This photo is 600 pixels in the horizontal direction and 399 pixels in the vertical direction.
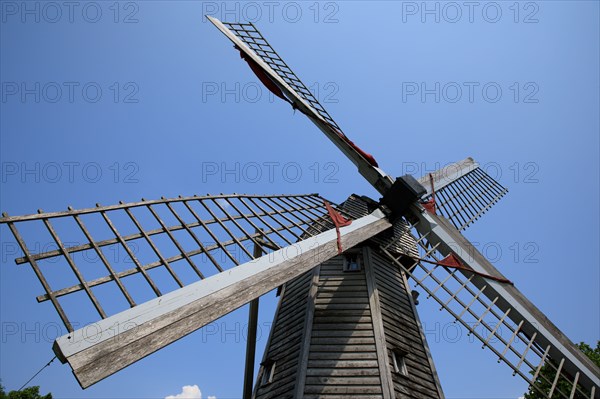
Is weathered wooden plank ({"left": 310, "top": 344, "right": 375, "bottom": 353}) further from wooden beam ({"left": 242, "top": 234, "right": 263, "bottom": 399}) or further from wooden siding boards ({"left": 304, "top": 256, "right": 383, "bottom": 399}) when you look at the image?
wooden beam ({"left": 242, "top": 234, "right": 263, "bottom": 399})

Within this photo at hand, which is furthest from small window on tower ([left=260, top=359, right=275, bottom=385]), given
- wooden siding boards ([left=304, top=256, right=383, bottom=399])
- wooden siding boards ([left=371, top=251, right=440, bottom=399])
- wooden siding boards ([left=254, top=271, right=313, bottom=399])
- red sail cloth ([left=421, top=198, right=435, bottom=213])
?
red sail cloth ([left=421, top=198, right=435, bottom=213])

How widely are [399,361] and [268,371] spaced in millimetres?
2335

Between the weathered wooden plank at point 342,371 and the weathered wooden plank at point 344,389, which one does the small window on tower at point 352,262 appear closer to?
the weathered wooden plank at point 342,371

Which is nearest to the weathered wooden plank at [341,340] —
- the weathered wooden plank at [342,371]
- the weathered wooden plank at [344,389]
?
the weathered wooden plank at [342,371]

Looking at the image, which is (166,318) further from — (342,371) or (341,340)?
(341,340)

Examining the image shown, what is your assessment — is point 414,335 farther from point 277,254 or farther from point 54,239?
point 54,239

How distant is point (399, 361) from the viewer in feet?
23.8

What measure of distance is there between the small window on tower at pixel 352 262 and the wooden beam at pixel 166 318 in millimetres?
3119

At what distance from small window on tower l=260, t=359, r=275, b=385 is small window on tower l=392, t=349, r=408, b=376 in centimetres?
211

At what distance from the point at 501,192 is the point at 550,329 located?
9091 millimetres

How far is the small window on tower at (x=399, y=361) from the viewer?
22.8 feet

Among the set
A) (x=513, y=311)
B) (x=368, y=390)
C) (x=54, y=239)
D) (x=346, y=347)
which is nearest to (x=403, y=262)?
(x=513, y=311)

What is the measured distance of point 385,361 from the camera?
667 centimetres

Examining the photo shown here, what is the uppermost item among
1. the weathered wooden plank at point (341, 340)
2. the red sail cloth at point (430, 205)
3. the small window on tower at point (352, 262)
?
the red sail cloth at point (430, 205)
